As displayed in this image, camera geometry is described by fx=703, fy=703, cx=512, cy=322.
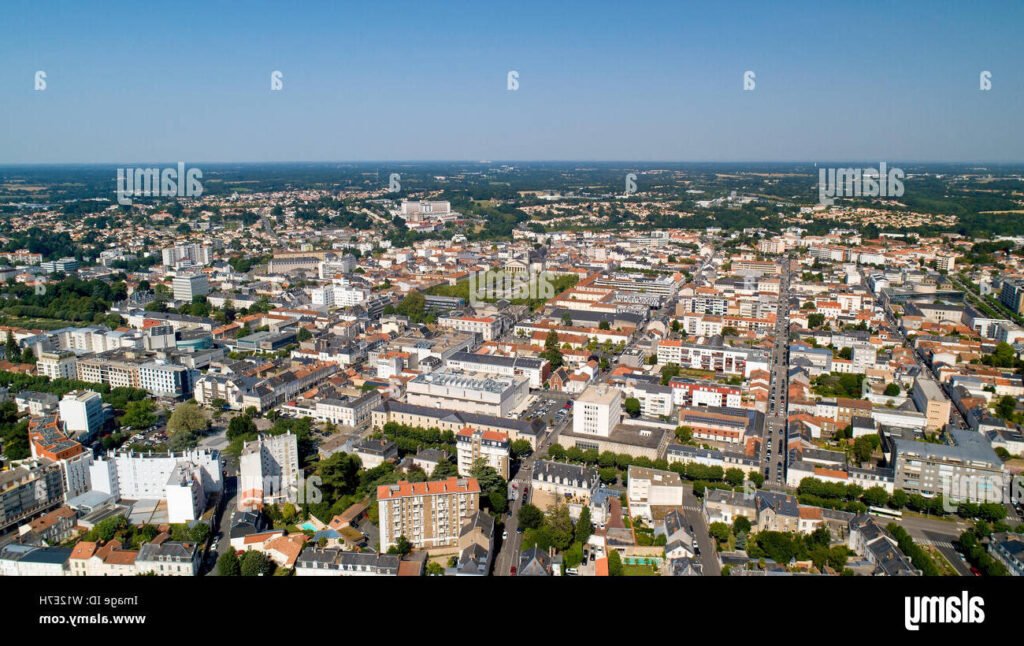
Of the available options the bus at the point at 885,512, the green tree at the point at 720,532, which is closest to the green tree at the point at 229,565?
the green tree at the point at 720,532

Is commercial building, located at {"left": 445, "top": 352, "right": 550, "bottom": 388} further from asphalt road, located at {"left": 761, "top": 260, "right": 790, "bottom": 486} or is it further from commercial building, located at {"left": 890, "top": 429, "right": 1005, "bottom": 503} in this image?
commercial building, located at {"left": 890, "top": 429, "right": 1005, "bottom": 503}

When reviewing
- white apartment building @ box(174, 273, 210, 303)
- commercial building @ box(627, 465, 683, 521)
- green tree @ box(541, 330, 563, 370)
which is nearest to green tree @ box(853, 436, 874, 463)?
commercial building @ box(627, 465, 683, 521)

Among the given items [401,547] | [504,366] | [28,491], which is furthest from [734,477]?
[28,491]

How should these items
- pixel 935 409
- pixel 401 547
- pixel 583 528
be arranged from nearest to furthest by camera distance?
pixel 401 547
pixel 583 528
pixel 935 409

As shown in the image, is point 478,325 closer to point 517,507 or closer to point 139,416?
point 139,416

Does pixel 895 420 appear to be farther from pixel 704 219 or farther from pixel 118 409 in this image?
pixel 704 219

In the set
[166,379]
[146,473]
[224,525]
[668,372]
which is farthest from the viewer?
[668,372]

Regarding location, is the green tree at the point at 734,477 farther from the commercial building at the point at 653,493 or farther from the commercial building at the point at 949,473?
the commercial building at the point at 949,473

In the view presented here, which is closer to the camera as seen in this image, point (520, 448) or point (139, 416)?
point (520, 448)
